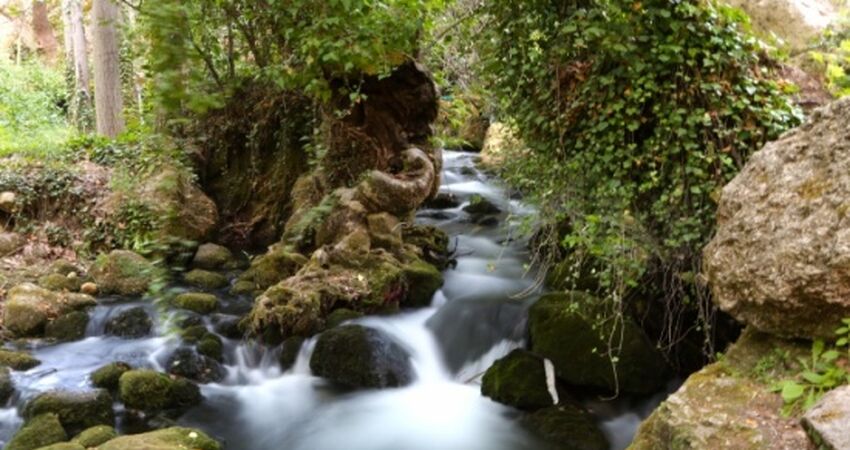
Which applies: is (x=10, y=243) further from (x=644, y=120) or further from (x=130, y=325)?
(x=644, y=120)

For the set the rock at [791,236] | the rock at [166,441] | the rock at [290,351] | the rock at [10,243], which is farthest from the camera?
the rock at [10,243]

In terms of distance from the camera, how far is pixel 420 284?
7.45m

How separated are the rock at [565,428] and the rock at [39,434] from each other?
3.72m

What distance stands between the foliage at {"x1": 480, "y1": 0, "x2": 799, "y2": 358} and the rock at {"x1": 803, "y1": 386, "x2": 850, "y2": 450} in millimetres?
1824

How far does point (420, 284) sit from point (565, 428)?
2869 millimetres

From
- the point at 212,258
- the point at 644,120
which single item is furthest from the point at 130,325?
the point at 644,120

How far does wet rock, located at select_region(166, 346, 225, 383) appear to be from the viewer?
607 cm

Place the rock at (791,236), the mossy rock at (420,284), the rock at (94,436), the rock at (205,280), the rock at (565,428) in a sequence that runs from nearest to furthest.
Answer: the rock at (791,236) < the rock at (94,436) < the rock at (565,428) < the mossy rock at (420,284) < the rock at (205,280)

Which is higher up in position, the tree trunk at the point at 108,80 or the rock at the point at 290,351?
the tree trunk at the point at 108,80

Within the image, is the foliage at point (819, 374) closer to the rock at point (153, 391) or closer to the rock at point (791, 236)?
the rock at point (791, 236)

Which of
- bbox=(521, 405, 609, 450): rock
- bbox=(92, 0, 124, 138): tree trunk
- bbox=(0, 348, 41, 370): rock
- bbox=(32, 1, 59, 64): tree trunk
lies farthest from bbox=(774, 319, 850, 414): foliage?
bbox=(32, 1, 59, 64): tree trunk

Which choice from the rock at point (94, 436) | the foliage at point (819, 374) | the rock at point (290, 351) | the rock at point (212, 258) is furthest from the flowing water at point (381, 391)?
the foliage at point (819, 374)

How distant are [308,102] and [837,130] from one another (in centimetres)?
722

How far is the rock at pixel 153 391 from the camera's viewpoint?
213 inches
